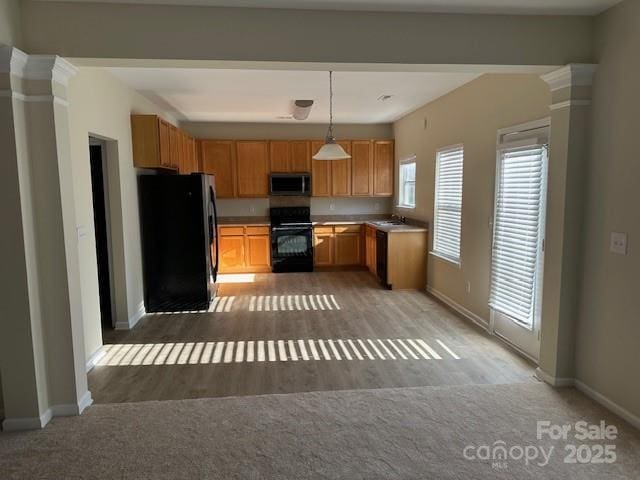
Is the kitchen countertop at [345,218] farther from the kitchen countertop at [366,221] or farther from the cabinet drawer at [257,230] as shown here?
the cabinet drawer at [257,230]

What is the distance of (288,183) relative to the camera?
7242 mm

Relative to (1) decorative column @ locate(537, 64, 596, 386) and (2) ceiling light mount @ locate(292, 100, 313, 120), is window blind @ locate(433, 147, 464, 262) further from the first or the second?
(1) decorative column @ locate(537, 64, 596, 386)

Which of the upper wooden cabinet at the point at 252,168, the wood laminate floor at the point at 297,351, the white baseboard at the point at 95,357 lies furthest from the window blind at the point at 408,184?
the white baseboard at the point at 95,357

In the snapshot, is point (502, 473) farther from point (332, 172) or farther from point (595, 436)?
point (332, 172)

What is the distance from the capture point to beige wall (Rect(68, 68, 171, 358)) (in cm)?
335

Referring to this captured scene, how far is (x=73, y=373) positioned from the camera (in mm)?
2541

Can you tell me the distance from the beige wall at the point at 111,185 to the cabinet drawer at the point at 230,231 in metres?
2.20

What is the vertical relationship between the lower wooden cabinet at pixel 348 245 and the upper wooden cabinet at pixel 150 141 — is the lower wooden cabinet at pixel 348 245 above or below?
below

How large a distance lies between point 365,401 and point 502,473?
2.92ft

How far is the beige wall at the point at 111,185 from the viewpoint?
132 inches

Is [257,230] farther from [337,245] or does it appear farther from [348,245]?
[348,245]

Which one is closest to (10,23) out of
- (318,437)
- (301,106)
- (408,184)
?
(318,437)

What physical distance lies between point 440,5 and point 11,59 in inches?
93.8

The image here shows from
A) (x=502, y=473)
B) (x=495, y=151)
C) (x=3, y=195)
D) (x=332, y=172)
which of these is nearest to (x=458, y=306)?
(x=495, y=151)
